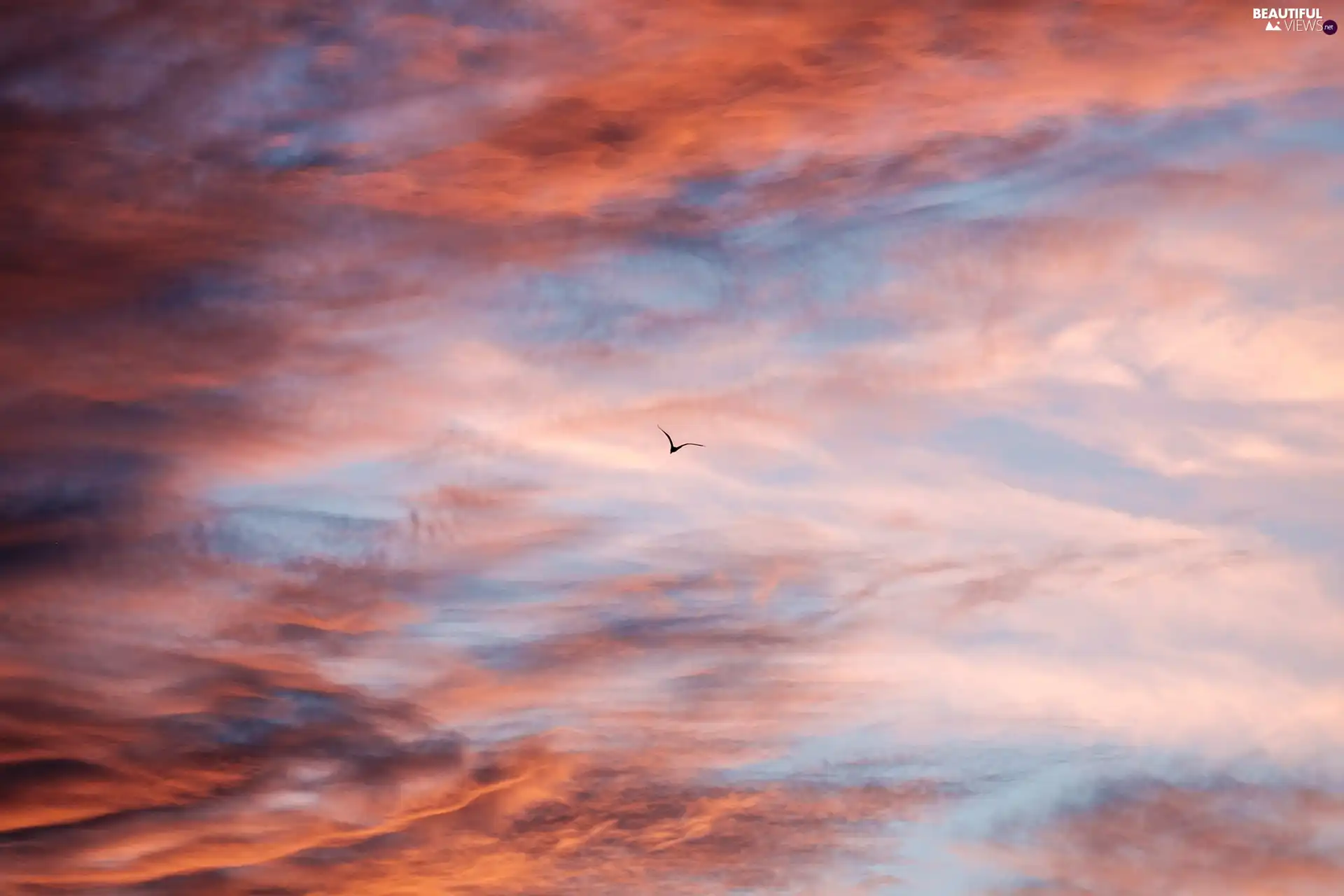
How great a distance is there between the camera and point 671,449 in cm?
4562

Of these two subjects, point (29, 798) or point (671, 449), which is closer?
point (671, 449)

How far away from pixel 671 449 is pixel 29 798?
166 feet

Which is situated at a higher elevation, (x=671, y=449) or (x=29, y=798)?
(x=671, y=449)

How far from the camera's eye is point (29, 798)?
5500cm
